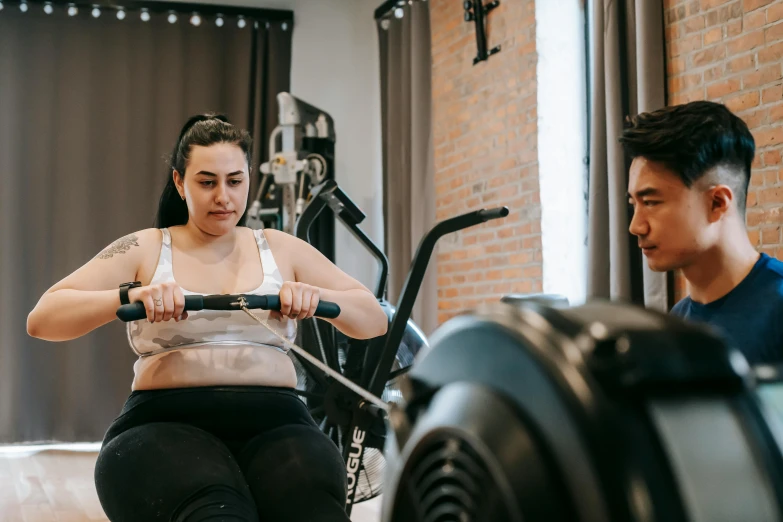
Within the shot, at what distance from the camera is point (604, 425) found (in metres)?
0.38

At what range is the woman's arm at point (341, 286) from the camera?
1522 mm

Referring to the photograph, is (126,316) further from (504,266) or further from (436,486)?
(504,266)

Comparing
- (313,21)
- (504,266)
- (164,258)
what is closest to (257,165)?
(313,21)

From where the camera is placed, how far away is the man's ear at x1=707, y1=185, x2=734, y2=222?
48.7 inches

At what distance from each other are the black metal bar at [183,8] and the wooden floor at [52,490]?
2548 mm

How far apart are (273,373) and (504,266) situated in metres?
2.36

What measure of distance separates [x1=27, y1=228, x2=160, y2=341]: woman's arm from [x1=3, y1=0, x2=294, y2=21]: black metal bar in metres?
3.83

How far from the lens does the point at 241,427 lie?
52.7 inches

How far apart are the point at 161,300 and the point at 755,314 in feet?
2.81

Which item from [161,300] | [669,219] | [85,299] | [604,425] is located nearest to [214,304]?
[161,300]

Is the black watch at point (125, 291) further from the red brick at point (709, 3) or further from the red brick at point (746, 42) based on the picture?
the red brick at point (709, 3)

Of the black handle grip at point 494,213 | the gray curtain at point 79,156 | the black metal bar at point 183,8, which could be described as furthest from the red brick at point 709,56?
the black metal bar at point 183,8

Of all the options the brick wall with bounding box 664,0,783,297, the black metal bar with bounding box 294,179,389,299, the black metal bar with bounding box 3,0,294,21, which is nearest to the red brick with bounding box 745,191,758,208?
the brick wall with bounding box 664,0,783,297

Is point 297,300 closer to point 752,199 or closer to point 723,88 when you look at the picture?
point 752,199
